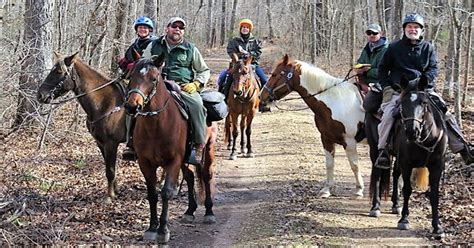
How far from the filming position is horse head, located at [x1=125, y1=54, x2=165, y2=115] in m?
6.68

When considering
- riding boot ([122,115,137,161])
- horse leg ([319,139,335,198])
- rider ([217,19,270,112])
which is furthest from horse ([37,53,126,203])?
rider ([217,19,270,112])

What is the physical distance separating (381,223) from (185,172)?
2933mm

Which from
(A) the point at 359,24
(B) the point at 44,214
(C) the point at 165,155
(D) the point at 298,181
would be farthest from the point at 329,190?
(A) the point at 359,24

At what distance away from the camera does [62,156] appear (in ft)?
39.9

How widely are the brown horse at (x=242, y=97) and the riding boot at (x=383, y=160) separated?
4.80m

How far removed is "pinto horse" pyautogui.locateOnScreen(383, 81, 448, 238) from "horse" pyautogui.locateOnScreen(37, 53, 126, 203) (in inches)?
170

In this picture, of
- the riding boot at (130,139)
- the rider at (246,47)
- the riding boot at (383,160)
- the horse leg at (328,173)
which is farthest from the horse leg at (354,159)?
the rider at (246,47)

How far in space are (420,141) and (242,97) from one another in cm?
639

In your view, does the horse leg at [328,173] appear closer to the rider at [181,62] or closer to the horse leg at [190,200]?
the horse leg at [190,200]

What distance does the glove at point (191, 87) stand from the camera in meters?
8.18

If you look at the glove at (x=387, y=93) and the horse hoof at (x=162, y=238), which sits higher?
the glove at (x=387, y=93)

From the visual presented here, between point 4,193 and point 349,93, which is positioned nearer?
point 4,193

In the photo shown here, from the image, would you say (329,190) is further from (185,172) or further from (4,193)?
(4,193)

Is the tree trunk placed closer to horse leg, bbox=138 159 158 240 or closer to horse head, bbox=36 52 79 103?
horse head, bbox=36 52 79 103
